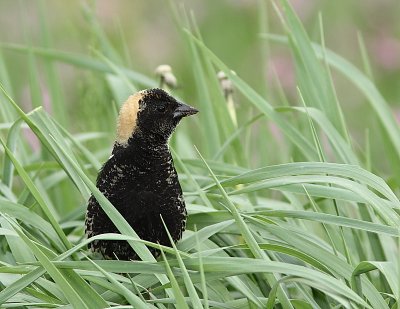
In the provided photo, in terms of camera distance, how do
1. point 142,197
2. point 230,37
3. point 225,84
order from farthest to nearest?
point 230,37, point 225,84, point 142,197

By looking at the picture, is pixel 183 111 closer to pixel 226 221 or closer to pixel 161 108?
pixel 161 108

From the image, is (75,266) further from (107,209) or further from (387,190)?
(387,190)

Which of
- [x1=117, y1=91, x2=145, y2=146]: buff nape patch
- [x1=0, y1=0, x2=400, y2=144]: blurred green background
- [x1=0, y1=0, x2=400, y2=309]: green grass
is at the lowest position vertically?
[x1=0, y1=0, x2=400, y2=309]: green grass

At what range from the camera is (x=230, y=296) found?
2252 millimetres

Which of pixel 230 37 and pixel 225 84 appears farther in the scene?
pixel 230 37

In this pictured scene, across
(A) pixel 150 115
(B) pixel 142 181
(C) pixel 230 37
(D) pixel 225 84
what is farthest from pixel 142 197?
(C) pixel 230 37

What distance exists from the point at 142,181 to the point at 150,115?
0.51ft

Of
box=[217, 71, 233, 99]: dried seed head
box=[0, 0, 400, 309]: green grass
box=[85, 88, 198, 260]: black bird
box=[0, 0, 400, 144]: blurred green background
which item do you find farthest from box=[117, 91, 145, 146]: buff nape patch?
box=[0, 0, 400, 144]: blurred green background

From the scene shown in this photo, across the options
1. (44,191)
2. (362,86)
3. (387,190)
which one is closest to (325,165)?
(387,190)

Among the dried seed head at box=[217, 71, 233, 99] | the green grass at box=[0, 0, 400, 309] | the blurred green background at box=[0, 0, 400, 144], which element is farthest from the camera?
the blurred green background at box=[0, 0, 400, 144]

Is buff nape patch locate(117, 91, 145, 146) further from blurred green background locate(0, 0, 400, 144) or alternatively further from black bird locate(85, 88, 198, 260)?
blurred green background locate(0, 0, 400, 144)

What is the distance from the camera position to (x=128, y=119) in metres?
2.23

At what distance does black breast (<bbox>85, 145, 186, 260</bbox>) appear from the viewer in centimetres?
217

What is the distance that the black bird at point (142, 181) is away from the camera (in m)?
2.17
